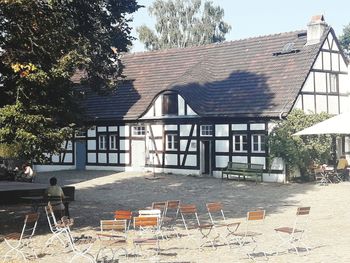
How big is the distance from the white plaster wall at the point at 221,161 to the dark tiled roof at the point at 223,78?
2316 mm

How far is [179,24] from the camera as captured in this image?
60375 millimetres

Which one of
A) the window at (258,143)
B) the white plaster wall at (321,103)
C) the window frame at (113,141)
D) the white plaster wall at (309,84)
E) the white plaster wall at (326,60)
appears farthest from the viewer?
the window frame at (113,141)

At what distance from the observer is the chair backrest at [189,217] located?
40.4ft

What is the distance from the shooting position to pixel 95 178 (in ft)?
96.1

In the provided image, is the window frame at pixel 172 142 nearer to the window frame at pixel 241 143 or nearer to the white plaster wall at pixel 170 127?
the white plaster wall at pixel 170 127

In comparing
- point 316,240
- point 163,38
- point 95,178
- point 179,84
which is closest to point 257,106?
point 179,84

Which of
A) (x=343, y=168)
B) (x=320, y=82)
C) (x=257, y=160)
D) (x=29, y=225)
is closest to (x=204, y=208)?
(x=29, y=225)

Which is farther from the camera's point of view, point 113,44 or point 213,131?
point 213,131

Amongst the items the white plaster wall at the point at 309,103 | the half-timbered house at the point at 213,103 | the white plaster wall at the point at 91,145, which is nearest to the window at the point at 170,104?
the half-timbered house at the point at 213,103

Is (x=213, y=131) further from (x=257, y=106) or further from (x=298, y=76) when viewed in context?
(x=298, y=76)

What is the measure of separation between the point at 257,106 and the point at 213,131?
9.47ft

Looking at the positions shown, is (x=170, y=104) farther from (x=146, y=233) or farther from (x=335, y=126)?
(x=146, y=233)

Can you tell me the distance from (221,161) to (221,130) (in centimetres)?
165

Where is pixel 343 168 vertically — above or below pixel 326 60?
below
